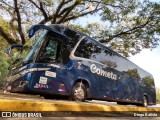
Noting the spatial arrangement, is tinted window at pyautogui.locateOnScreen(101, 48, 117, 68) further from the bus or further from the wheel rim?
the wheel rim

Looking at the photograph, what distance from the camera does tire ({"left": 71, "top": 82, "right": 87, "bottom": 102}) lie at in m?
8.75

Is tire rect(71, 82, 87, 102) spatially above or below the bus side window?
below

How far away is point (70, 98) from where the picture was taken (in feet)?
28.6

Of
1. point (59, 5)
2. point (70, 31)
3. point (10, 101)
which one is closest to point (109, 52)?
point (70, 31)

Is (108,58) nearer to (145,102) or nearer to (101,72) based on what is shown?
(101,72)

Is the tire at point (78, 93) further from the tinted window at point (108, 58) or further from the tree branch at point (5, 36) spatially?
the tree branch at point (5, 36)

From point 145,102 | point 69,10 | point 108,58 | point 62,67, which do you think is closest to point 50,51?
point 62,67

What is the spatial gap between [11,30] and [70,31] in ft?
34.6

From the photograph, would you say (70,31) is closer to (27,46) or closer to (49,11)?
(27,46)

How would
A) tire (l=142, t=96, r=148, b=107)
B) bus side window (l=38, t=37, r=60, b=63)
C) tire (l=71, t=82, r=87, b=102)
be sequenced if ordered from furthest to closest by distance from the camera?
1. tire (l=142, t=96, r=148, b=107)
2. tire (l=71, t=82, r=87, b=102)
3. bus side window (l=38, t=37, r=60, b=63)

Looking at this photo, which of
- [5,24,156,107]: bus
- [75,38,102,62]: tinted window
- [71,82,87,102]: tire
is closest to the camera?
[5,24,156,107]: bus

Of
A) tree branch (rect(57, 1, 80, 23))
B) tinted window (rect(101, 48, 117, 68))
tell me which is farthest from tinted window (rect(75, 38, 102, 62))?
tree branch (rect(57, 1, 80, 23))

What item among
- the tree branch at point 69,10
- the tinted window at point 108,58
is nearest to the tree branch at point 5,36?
the tree branch at point 69,10

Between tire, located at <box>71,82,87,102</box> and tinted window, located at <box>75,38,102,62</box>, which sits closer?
tire, located at <box>71,82,87,102</box>
